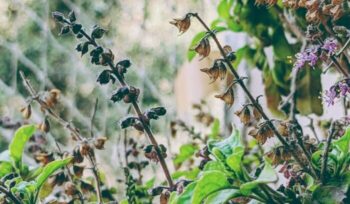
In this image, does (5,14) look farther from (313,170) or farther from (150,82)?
(313,170)

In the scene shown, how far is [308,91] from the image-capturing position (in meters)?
0.94

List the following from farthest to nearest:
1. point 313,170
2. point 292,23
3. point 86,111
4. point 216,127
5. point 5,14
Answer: point 86,111 → point 5,14 → point 216,127 → point 292,23 → point 313,170

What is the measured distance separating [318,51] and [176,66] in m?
1.41

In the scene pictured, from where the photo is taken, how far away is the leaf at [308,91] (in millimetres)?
923

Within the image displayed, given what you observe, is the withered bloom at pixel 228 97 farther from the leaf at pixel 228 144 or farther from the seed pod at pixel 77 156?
the seed pod at pixel 77 156

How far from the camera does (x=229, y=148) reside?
55 centimetres

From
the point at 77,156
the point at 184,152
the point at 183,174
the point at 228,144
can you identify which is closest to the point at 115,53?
the point at 184,152

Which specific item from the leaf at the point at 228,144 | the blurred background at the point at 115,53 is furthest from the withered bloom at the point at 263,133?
the blurred background at the point at 115,53

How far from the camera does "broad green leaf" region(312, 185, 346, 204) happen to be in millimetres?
480

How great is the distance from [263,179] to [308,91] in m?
0.49

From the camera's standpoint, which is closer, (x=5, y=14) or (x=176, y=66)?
(x=5, y=14)

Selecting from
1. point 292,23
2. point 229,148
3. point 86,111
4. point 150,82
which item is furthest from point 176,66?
point 229,148

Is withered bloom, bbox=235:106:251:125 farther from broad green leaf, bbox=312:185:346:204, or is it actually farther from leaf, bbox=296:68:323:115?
leaf, bbox=296:68:323:115

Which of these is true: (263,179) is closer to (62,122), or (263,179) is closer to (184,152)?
(62,122)
